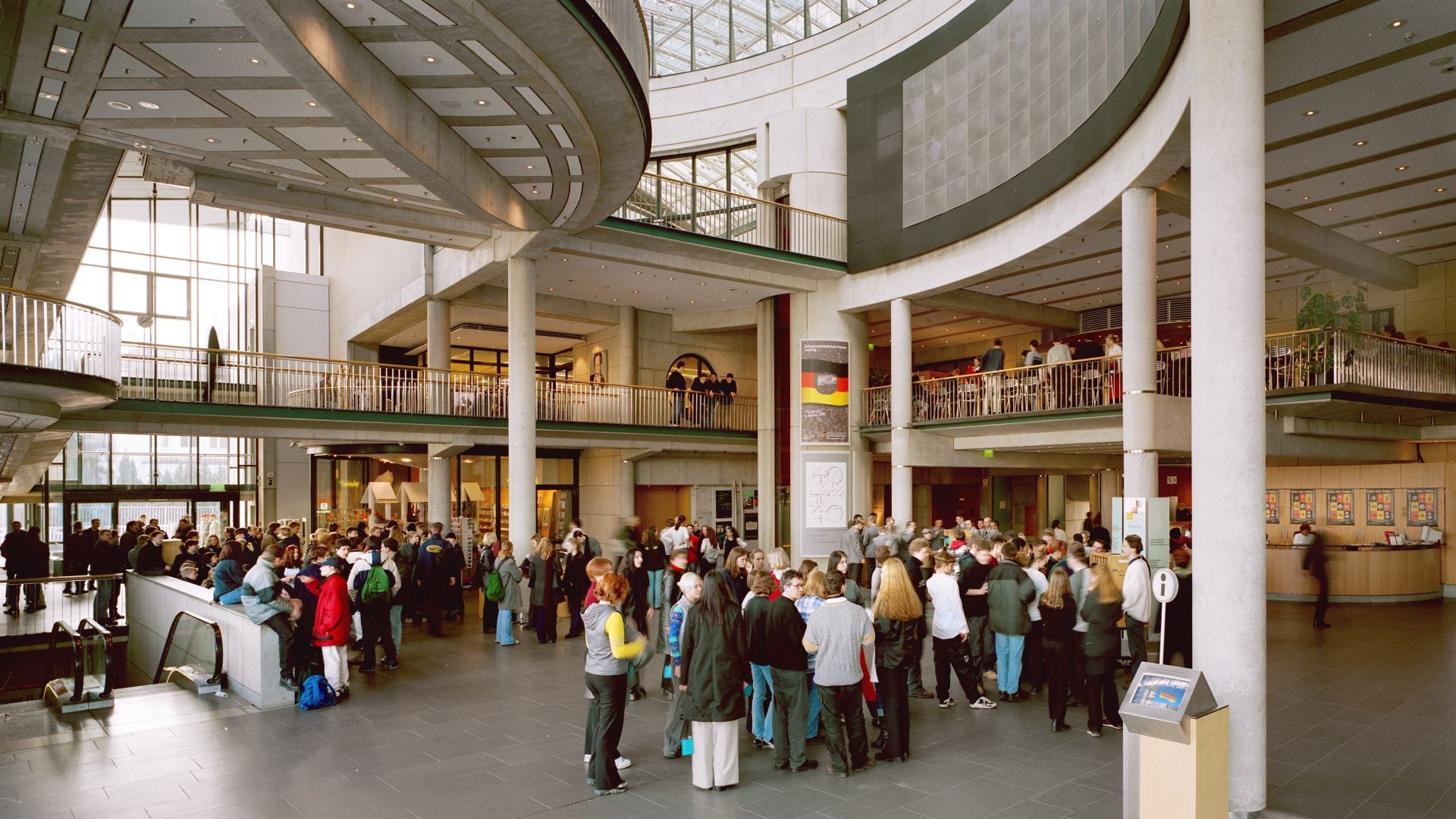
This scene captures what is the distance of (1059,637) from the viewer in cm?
769

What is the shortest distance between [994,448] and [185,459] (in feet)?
79.7

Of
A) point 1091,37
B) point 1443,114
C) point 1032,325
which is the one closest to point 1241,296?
point 1443,114

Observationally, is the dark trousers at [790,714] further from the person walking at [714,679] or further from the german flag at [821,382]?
the german flag at [821,382]

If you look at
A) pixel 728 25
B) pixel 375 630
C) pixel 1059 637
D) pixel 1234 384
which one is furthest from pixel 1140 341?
pixel 728 25

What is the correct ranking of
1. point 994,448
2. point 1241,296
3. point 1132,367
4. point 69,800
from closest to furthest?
point 1241,296, point 69,800, point 1132,367, point 994,448

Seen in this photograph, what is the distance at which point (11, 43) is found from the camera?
7.85m

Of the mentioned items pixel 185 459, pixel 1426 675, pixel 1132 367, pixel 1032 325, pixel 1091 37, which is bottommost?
pixel 1426 675

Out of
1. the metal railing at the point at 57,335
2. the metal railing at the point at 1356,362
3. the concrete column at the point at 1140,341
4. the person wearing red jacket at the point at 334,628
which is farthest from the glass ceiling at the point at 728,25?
the person wearing red jacket at the point at 334,628

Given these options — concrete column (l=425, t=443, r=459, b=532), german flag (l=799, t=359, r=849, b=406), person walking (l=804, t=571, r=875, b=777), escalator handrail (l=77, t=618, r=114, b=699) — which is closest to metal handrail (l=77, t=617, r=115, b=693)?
escalator handrail (l=77, t=618, r=114, b=699)

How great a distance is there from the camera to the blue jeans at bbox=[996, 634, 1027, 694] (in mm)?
8602

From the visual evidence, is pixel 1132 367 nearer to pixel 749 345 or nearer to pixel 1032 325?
pixel 1032 325

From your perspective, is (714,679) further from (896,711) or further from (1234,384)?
(1234,384)

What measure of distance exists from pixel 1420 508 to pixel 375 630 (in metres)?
18.2

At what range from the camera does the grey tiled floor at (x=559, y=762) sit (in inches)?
231
